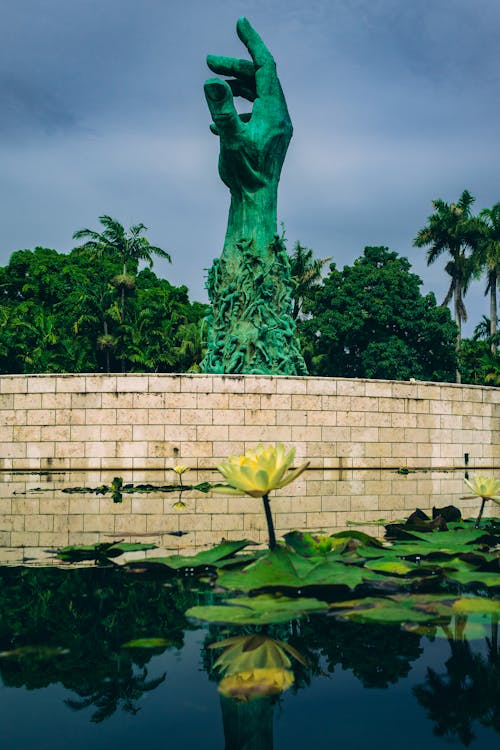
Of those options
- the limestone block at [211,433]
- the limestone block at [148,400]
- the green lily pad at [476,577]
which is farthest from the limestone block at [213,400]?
the green lily pad at [476,577]

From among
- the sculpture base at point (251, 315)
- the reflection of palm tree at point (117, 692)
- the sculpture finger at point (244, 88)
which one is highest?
the sculpture finger at point (244, 88)

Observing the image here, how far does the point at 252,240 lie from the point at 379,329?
19.5m

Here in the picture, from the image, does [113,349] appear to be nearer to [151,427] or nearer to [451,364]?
[451,364]

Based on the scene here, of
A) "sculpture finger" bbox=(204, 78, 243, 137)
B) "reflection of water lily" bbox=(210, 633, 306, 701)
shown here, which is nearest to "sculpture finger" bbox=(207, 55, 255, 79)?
"sculpture finger" bbox=(204, 78, 243, 137)

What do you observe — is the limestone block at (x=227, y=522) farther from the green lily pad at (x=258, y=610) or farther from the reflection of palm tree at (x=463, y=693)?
the reflection of palm tree at (x=463, y=693)

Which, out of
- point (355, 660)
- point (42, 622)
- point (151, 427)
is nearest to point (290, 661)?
point (355, 660)

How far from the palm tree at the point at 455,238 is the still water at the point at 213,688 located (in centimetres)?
3710

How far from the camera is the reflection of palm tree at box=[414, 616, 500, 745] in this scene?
1.68m

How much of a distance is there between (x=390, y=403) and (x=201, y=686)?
1283 centimetres

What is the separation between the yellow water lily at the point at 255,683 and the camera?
1837 millimetres

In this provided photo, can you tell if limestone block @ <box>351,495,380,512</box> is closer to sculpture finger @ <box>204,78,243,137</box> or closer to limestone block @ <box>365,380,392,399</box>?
limestone block @ <box>365,380,392,399</box>

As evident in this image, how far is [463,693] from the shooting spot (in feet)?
6.10

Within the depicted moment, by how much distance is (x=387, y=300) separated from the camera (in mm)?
34750

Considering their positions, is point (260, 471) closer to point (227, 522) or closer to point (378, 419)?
point (227, 522)
